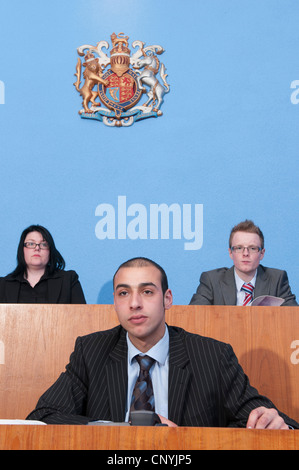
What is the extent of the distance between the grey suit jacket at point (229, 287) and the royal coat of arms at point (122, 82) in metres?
1.50

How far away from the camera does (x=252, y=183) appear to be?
4.22 meters

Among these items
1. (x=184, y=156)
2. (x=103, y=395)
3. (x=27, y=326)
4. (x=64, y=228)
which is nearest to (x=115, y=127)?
(x=184, y=156)

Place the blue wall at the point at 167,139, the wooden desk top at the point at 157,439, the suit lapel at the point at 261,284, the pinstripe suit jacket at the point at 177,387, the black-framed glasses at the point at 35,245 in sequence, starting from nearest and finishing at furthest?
the wooden desk top at the point at 157,439, the pinstripe suit jacket at the point at 177,387, the suit lapel at the point at 261,284, the black-framed glasses at the point at 35,245, the blue wall at the point at 167,139

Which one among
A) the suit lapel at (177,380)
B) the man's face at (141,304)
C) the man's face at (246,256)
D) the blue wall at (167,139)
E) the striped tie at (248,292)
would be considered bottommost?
the suit lapel at (177,380)

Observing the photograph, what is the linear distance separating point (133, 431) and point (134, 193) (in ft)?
11.0

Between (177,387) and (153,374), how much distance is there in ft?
0.33

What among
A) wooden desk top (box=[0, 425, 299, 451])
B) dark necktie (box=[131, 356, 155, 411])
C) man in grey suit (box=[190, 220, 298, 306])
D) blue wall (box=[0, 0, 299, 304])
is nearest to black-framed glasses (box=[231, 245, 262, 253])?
man in grey suit (box=[190, 220, 298, 306])

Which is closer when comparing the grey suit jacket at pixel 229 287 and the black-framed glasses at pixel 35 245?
the grey suit jacket at pixel 229 287

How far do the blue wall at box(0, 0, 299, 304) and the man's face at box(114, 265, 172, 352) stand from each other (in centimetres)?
235

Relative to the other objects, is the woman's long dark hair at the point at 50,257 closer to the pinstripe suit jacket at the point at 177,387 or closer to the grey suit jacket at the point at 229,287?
the grey suit jacket at the point at 229,287

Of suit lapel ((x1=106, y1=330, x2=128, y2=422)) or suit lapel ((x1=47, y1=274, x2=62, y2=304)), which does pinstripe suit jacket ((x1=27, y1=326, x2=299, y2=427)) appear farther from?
suit lapel ((x1=47, y1=274, x2=62, y2=304))

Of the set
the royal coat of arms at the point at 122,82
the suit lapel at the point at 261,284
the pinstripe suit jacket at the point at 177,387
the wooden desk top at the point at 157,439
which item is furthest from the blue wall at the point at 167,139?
the wooden desk top at the point at 157,439

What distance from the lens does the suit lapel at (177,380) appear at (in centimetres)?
181

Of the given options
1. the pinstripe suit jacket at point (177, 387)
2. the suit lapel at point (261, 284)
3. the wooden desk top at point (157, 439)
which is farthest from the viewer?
the suit lapel at point (261, 284)
